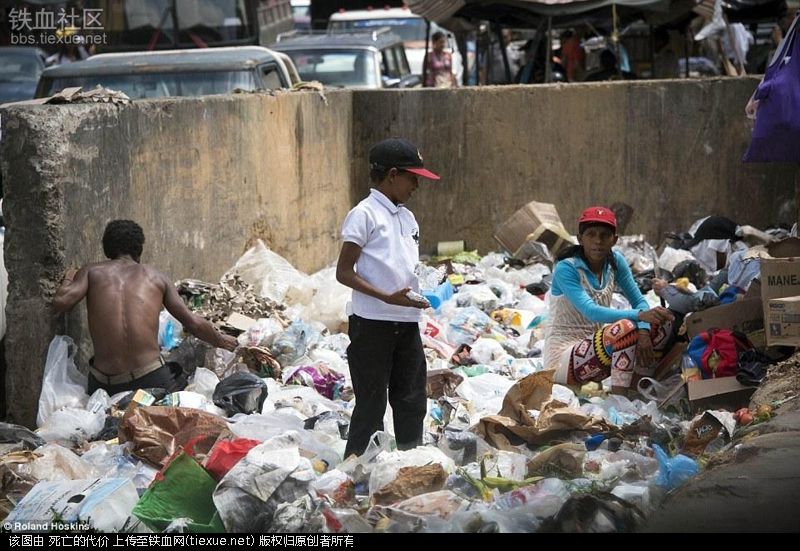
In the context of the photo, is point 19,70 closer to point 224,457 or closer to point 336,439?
point 336,439

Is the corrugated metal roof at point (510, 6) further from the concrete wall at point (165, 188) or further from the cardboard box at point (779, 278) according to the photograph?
the cardboard box at point (779, 278)

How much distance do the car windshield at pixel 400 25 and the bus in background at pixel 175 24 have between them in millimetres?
8228

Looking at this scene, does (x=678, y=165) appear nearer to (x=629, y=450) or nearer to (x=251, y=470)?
(x=629, y=450)

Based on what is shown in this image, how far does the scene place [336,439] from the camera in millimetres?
5906

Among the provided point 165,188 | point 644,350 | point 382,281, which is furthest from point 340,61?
point 382,281

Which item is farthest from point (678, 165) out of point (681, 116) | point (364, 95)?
point (364, 95)

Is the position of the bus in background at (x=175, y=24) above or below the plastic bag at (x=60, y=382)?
above

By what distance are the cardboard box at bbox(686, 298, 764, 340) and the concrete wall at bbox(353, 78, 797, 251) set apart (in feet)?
14.5

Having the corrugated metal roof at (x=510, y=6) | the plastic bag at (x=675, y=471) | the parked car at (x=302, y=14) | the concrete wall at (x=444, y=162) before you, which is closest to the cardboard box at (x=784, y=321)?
the plastic bag at (x=675, y=471)

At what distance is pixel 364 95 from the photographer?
11.0 meters

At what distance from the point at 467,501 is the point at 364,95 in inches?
260

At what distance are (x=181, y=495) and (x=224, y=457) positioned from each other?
24cm

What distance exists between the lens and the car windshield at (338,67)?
1395cm

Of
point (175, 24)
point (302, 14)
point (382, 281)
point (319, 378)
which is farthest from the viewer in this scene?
point (302, 14)
